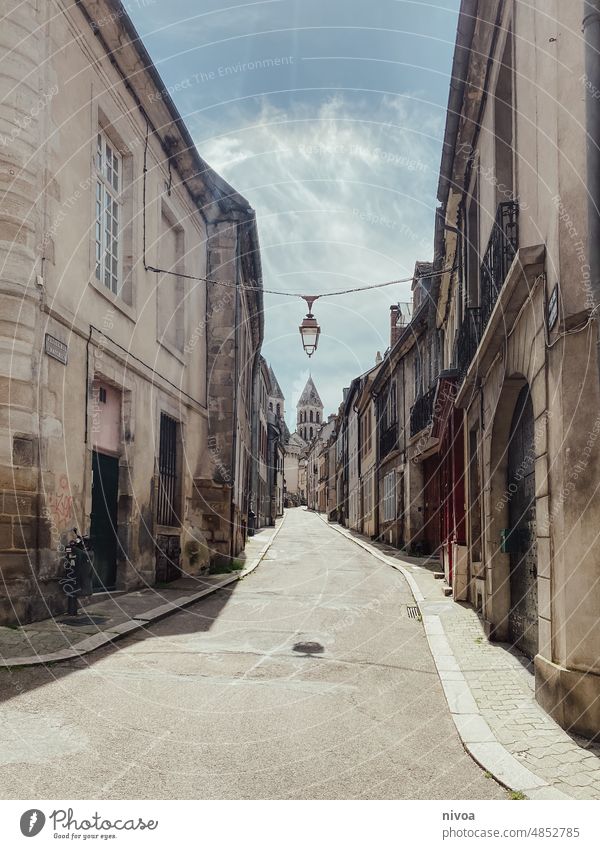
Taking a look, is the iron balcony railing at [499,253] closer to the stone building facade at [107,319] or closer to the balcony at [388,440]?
the stone building facade at [107,319]

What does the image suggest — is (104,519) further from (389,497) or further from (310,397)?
(310,397)

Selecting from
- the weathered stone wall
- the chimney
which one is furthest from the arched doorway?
the chimney

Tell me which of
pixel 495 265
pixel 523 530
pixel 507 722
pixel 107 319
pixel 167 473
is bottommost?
pixel 507 722

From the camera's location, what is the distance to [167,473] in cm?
1397

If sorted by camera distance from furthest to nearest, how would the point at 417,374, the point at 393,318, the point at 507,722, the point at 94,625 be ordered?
the point at 393,318 < the point at 417,374 < the point at 94,625 < the point at 507,722

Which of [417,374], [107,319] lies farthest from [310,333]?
[417,374]

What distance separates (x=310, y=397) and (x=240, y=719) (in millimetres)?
117014

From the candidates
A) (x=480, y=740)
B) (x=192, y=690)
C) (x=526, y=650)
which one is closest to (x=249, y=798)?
(x=480, y=740)

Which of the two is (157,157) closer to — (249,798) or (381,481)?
(249,798)

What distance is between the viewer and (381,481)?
1065 inches

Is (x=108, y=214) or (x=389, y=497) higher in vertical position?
(x=108, y=214)

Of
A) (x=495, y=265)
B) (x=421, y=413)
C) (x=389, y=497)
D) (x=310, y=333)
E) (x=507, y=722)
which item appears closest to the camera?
(x=507, y=722)

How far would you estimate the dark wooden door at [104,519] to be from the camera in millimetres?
10391
